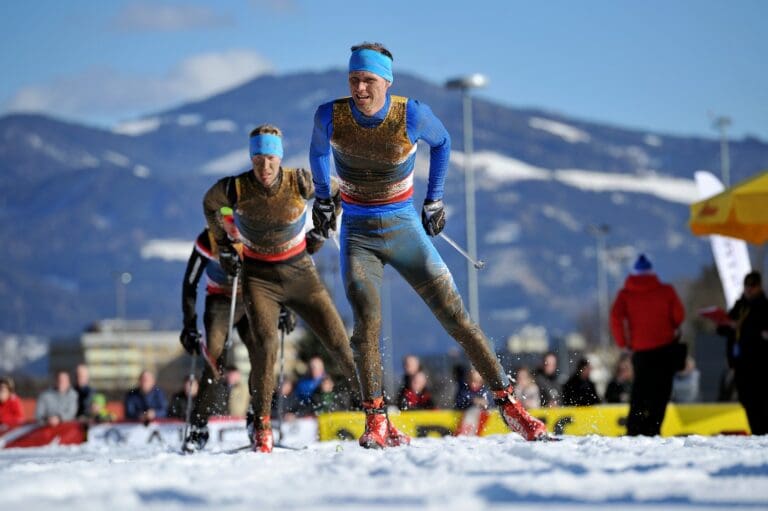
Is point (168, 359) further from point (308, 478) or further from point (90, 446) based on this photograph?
point (308, 478)

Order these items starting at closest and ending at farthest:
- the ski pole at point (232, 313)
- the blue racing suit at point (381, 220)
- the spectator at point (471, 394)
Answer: the blue racing suit at point (381, 220)
the ski pole at point (232, 313)
the spectator at point (471, 394)

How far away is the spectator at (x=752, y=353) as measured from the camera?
1297cm

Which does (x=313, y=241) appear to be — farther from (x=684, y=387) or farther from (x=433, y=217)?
(x=684, y=387)

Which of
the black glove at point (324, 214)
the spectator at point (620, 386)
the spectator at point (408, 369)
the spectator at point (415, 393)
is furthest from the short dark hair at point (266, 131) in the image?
the spectator at point (620, 386)

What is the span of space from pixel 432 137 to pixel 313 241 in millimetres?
1841

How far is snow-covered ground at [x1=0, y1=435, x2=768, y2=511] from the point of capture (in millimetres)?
5479

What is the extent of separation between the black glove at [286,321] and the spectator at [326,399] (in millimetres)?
5110

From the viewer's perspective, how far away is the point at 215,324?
11.8 meters

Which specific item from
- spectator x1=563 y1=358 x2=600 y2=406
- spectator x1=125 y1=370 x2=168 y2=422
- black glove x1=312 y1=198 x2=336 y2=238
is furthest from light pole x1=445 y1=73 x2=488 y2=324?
black glove x1=312 y1=198 x2=336 y2=238

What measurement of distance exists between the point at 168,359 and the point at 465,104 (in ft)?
371

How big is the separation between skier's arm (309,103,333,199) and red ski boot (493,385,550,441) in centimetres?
166

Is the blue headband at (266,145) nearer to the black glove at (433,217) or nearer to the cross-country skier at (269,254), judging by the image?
the cross-country skier at (269,254)

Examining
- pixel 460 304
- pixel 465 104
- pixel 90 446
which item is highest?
pixel 465 104

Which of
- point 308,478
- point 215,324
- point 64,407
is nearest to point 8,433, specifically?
point 64,407
